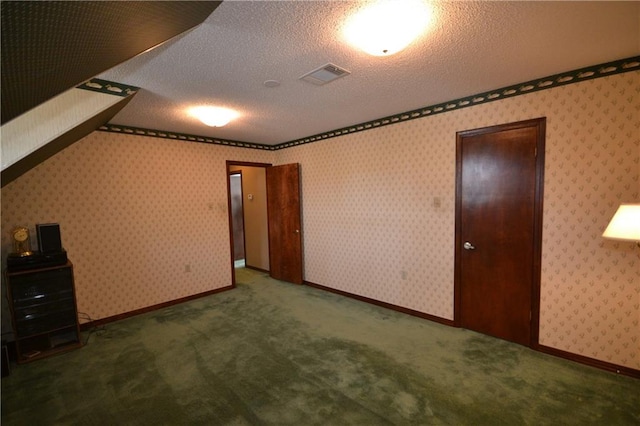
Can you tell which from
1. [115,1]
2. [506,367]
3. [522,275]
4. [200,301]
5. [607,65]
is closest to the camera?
[115,1]

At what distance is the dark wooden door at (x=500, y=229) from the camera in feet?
8.89

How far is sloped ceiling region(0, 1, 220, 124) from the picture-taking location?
0.92 meters

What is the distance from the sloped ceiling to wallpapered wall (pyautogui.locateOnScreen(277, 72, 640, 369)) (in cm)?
272

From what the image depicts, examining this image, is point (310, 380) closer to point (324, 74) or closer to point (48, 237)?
point (324, 74)

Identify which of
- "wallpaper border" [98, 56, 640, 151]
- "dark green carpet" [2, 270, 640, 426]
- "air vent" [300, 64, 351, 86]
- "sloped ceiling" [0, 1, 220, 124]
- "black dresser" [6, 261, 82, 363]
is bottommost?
"dark green carpet" [2, 270, 640, 426]

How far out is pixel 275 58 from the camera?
2.06 meters

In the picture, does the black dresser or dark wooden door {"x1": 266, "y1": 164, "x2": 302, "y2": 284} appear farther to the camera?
dark wooden door {"x1": 266, "y1": 164, "x2": 302, "y2": 284}

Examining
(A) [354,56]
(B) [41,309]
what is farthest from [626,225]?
(B) [41,309]

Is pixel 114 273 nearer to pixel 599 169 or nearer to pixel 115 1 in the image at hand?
pixel 115 1

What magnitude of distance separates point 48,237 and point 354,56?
346 centimetres

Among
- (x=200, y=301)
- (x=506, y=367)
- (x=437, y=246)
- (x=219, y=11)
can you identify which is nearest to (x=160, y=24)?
(x=219, y=11)

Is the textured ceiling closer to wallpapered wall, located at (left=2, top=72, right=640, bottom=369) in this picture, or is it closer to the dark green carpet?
wallpapered wall, located at (left=2, top=72, right=640, bottom=369)

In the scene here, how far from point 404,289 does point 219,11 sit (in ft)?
11.2

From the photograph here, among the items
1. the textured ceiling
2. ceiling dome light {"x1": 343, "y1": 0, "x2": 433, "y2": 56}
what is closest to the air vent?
the textured ceiling
